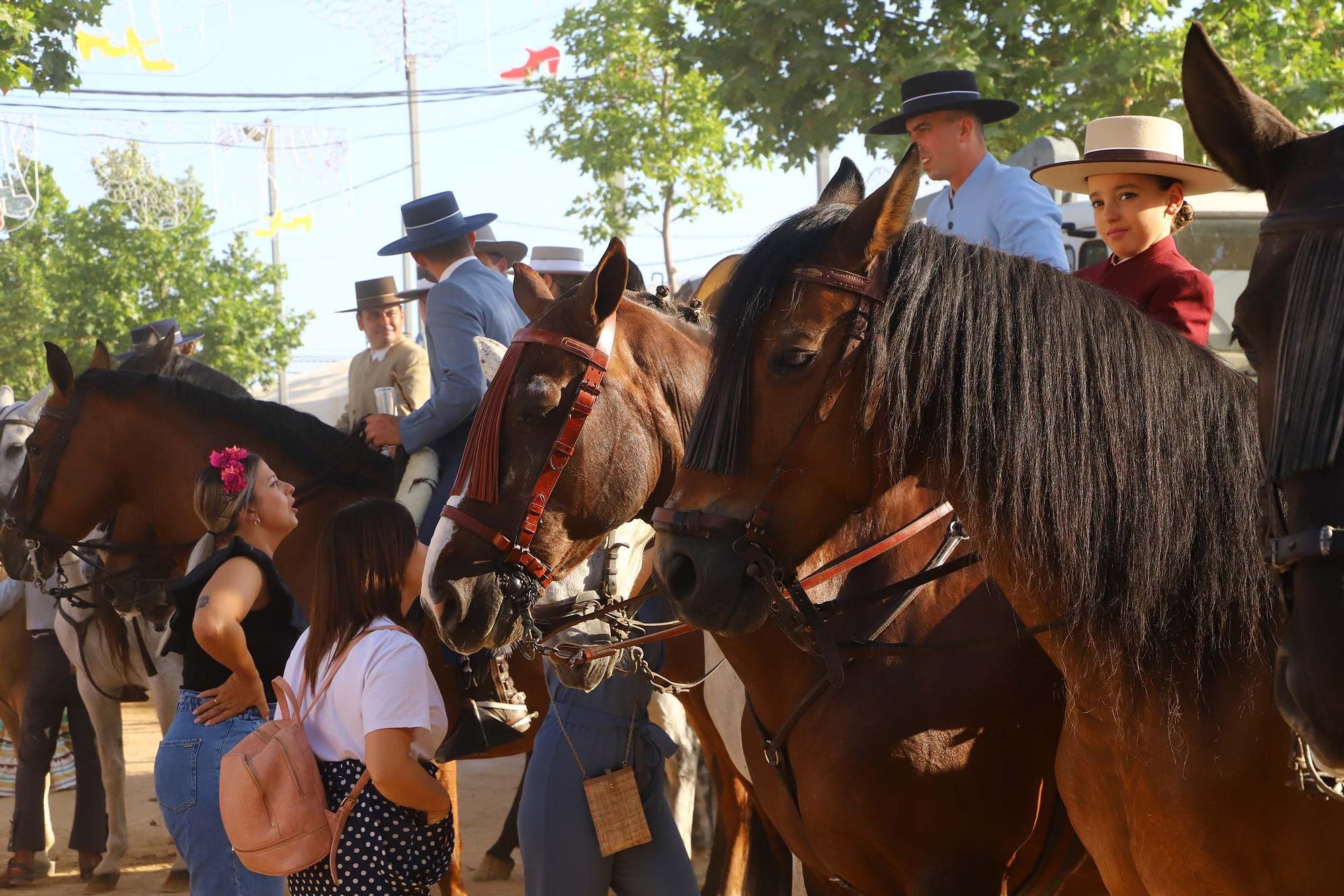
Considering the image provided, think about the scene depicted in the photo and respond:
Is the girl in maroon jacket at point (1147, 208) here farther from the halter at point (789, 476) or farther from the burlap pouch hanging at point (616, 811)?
the burlap pouch hanging at point (616, 811)

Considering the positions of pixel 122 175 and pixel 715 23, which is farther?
pixel 122 175

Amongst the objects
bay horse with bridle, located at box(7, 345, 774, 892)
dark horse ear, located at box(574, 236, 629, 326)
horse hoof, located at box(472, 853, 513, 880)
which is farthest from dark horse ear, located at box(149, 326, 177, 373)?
dark horse ear, located at box(574, 236, 629, 326)

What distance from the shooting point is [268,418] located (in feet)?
20.3

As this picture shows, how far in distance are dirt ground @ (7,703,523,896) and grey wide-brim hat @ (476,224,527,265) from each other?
3.94m

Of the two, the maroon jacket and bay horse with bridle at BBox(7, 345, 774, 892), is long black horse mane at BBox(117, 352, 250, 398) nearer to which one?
bay horse with bridle at BBox(7, 345, 774, 892)

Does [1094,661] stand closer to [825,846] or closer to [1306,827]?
[1306,827]

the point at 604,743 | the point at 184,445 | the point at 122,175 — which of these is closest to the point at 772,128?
the point at 184,445

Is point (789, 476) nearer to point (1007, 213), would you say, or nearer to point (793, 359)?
point (793, 359)

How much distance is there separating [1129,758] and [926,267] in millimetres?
1052

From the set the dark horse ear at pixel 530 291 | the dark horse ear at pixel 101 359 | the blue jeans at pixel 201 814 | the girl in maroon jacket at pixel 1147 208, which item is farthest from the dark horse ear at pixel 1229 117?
the dark horse ear at pixel 101 359

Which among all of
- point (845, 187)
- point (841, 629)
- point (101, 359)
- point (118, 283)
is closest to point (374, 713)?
point (841, 629)

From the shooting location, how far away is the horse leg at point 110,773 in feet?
25.4

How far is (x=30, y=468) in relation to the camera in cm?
648

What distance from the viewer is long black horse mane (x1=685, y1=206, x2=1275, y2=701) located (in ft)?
8.18
